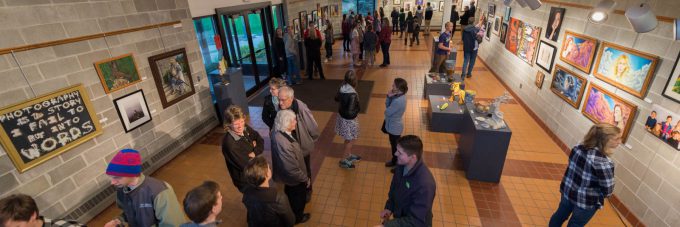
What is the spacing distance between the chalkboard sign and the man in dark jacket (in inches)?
153

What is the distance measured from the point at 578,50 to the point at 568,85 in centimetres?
61

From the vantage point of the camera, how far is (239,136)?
3.08 m

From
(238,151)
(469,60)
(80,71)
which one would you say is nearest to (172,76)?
(80,71)

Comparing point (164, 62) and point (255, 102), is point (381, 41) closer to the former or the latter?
point (255, 102)

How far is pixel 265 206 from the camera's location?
217cm

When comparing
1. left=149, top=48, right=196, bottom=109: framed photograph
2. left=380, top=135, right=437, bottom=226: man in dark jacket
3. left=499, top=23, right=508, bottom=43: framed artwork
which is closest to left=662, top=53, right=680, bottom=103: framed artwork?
left=380, top=135, right=437, bottom=226: man in dark jacket

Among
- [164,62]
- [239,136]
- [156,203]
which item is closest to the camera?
[156,203]

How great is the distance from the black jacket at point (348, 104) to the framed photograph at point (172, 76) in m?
2.91

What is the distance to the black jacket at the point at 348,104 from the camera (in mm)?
4211

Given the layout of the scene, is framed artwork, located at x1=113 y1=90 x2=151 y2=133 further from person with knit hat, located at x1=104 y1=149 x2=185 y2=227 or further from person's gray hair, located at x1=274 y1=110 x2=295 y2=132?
person's gray hair, located at x1=274 y1=110 x2=295 y2=132

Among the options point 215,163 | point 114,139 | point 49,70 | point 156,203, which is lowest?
point 215,163

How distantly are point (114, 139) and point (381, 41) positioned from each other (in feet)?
27.5

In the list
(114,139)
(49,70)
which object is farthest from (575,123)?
(49,70)

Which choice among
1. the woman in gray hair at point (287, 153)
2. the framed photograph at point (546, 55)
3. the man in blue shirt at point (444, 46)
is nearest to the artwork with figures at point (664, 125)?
the framed photograph at point (546, 55)
